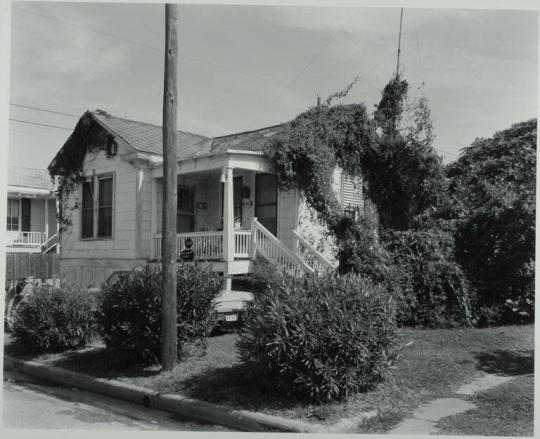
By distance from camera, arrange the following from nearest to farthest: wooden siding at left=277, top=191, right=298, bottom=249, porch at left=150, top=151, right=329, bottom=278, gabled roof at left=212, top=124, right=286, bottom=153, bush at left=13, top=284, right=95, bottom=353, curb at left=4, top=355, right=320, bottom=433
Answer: curb at left=4, top=355, right=320, bottom=433
bush at left=13, top=284, right=95, bottom=353
porch at left=150, top=151, right=329, bottom=278
wooden siding at left=277, top=191, right=298, bottom=249
gabled roof at left=212, top=124, right=286, bottom=153

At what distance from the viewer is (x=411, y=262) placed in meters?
13.1

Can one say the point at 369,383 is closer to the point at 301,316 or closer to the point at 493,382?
the point at 301,316

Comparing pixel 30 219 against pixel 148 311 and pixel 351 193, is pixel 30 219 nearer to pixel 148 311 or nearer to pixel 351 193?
pixel 351 193

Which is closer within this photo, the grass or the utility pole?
the grass

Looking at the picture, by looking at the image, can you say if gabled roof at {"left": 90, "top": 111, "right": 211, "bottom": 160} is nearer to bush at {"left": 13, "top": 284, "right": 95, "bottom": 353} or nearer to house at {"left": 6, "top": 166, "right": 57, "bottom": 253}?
bush at {"left": 13, "top": 284, "right": 95, "bottom": 353}

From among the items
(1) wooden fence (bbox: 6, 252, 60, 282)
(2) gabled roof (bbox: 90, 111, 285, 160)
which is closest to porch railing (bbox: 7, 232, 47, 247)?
(2) gabled roof (bbox: 90, 111, 285, 160)

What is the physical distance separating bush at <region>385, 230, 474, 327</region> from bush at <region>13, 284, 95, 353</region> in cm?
614

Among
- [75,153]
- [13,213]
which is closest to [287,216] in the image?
[75,153]

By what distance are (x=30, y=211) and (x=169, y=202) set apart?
22.1m

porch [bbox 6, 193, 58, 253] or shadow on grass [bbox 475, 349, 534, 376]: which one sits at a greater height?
porch [bbox 6, 193, 58, 253]

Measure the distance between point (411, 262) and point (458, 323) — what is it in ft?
5.35

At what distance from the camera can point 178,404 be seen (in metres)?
7.84

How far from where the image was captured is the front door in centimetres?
1702

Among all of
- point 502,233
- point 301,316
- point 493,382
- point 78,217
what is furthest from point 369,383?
point 78,217
